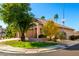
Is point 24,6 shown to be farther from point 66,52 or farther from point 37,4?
point 66,52

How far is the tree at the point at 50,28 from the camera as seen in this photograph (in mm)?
11945

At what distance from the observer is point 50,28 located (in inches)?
475

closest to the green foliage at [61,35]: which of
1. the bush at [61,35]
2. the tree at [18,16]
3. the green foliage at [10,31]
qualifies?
the bush at [61,35]

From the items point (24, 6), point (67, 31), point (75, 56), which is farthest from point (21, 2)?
point (75, 56)

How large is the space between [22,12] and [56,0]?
1.49 meters

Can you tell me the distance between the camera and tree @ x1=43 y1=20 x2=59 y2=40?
470 inches

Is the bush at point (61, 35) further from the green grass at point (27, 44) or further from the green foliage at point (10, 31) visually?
the green foliage at point (10, 31)

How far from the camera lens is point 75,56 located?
1132cm

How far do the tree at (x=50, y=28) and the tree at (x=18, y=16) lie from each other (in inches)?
25.2

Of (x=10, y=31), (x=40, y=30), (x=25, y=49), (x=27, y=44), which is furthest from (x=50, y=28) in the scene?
(x=10, y=31)

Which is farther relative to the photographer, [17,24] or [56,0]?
[17,24]

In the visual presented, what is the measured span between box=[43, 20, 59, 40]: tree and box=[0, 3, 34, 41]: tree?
25.2 inches

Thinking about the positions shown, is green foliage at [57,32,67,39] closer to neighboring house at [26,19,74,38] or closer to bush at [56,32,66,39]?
bush at [56,32,66,39]

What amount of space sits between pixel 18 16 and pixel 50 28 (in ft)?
4.31
